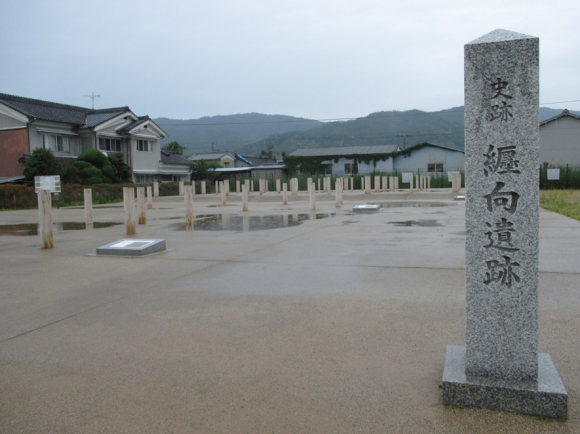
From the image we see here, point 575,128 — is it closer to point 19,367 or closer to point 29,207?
point 29,207

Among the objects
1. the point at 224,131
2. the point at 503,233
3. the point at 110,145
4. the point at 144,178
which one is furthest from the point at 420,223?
the point at 224,131

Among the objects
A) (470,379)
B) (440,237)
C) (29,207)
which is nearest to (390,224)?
(440,237)

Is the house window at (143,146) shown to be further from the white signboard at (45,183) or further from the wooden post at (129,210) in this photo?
the white signboard at (45,183)

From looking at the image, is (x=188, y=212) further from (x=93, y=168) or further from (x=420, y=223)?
(x=93, y=168)

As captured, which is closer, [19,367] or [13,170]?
[19,367]

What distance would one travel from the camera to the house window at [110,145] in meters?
38.5

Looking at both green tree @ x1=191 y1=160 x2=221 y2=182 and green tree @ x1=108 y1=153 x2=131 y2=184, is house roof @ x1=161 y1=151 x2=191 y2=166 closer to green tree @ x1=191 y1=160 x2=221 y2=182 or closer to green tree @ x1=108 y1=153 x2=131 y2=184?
green tree @ x1=191 y1=160 x2=221 y2=182

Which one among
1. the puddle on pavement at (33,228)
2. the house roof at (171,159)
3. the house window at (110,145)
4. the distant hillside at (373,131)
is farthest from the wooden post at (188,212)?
the distant hillside at (373,131)

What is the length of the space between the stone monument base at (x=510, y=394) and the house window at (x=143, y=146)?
137 ft

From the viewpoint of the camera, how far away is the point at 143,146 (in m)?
42.7

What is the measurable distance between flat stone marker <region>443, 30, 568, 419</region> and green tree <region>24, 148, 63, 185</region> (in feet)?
101

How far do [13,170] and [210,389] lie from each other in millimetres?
35081

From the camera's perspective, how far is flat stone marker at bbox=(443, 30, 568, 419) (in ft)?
9.46

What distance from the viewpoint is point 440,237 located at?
1027 centimetres
